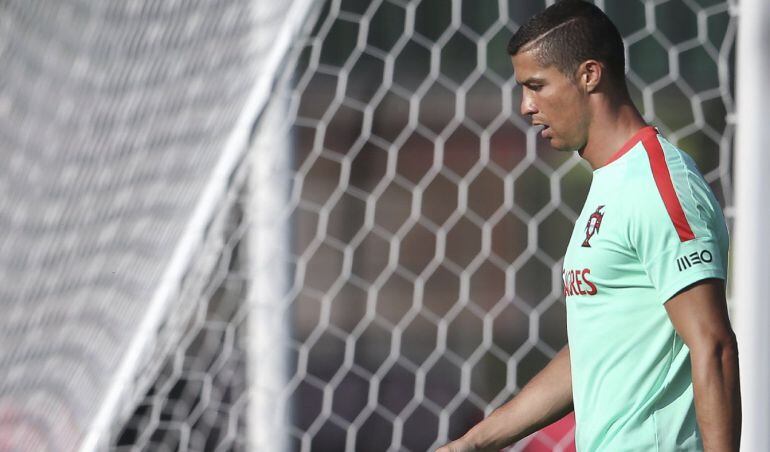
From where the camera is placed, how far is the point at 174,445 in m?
1.93

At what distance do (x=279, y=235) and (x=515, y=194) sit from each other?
688 millimetres

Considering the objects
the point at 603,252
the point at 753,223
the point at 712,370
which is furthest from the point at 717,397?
the point at 753,223

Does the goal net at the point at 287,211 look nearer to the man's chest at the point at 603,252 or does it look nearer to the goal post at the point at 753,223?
the goal post at the point at 753,223

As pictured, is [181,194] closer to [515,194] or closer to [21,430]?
[21,430]

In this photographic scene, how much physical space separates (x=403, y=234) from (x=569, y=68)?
153 centimetres

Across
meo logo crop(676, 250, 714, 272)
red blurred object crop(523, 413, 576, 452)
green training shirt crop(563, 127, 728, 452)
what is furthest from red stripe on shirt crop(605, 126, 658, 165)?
red blurred object crop(523, 413, 576, 452)

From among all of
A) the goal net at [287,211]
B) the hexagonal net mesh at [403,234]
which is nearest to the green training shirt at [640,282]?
the goal net at [287,211]

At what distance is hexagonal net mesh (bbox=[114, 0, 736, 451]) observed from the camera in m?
1.85

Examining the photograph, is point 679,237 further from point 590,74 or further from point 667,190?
point 590,74

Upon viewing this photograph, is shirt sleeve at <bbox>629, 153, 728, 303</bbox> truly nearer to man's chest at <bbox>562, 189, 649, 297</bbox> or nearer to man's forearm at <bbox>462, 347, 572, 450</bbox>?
man's chest at <bbox>562, 189, 649, 297</bbox>

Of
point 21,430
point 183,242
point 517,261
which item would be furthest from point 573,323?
point 517,261

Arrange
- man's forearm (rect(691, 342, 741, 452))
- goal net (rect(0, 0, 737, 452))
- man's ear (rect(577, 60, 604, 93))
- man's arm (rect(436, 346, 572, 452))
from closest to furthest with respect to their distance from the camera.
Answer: man's forearm (rect(691, 342, 741, 452)), man's ear (rect(577, 60, 604, 93)), man's arm (rect(436, 346, 572, 452)), goal net (rect(0, 0, 737, 452))

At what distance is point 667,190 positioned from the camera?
72 centimetres

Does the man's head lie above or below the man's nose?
above
